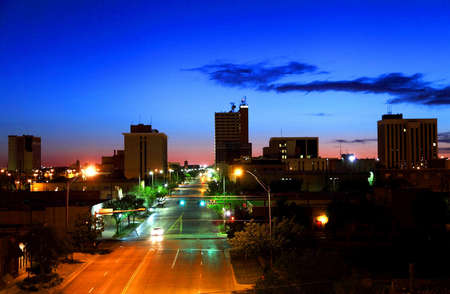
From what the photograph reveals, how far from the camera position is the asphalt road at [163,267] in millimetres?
27812

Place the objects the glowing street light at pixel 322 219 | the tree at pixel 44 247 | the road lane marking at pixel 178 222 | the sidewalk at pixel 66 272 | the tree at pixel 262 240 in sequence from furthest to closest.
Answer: the road lane marking at pixel 178 222, the glowing street light at pixel 322 219, the tree at pixel 262 240, the tree at pixel 44 247, the sidewalk at pixel 66 272

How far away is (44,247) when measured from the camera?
28.8m

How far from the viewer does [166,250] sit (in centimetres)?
4091

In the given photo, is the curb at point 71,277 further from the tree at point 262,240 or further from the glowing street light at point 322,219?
the glowing street light at point 322,219

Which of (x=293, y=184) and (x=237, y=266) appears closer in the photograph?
(x=237, y=266)

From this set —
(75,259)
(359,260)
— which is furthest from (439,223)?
(75,259)

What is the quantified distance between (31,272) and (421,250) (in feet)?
99.2

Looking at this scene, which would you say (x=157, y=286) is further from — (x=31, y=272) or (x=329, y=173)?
(x=329, y=173)

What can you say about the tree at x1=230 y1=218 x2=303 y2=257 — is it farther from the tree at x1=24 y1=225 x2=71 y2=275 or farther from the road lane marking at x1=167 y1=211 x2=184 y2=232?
the road lane marking at x1=167 y1=211 x2=184 y2=232

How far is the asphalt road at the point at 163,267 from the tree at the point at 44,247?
1973 mm

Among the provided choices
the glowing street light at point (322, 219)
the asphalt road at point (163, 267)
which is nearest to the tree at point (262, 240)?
the asphalt road at point (163, 267)

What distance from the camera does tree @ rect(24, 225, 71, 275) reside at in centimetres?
2873

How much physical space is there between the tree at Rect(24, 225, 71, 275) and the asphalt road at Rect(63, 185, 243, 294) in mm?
1973

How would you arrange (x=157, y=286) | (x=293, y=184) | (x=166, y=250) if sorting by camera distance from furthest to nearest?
(x=293, y=184) < (x=166, y=250) < (x=157, y=286)
